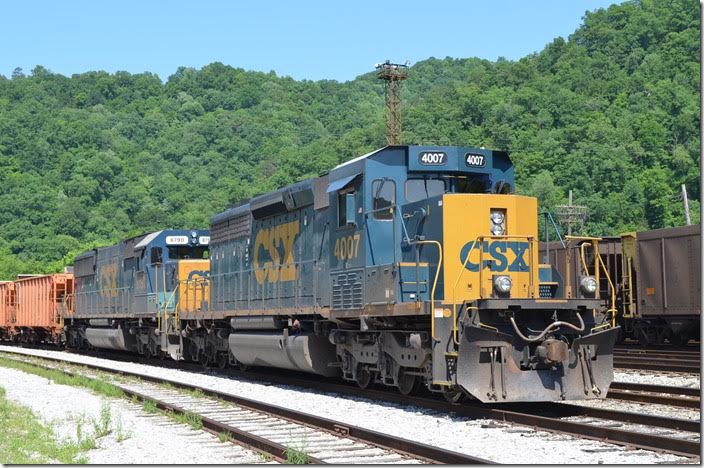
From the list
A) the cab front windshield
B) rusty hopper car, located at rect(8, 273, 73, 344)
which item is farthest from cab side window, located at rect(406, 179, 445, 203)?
rusty hopper car, located at rect(8, 273, 73, 344)

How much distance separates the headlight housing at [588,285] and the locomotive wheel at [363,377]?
4003 millimetres

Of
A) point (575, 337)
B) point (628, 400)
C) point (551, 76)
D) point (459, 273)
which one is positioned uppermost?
point (551, 76)

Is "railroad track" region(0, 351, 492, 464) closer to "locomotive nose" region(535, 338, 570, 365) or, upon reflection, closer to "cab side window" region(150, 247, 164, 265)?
"locomotive nose" region(535, 338, 570, 365)

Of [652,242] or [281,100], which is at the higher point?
[281,100]

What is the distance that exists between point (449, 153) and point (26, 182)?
11977 centimetres

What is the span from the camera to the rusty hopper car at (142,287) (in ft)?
80.3

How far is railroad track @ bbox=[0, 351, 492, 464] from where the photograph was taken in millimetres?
8781

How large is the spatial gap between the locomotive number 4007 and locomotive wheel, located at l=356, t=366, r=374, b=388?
1801 millimetres

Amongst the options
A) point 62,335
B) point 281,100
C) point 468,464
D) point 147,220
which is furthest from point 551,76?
point 468,464

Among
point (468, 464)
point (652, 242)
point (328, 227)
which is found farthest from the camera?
point (652, 242)

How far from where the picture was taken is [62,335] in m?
36.4

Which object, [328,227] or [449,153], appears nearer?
[449,153]

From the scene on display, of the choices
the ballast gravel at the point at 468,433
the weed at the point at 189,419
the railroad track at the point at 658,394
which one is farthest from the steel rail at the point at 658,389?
the weed at the point at 189,419

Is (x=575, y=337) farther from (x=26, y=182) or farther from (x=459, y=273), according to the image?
(x=26, y=182)
